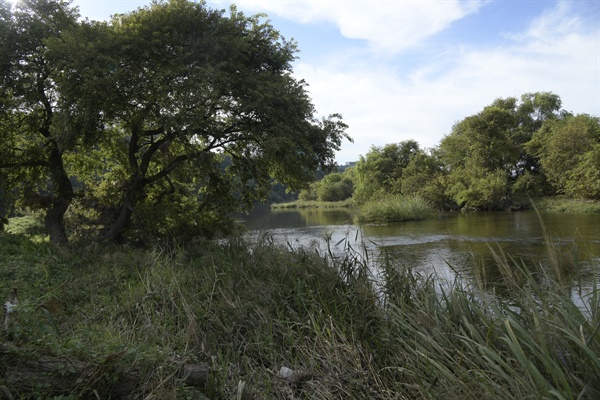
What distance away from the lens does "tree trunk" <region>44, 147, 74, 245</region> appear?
1046 cm

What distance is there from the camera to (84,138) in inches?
352

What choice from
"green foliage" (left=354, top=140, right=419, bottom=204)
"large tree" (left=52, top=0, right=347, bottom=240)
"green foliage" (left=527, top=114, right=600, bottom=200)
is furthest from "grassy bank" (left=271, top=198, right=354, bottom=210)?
"large tree" (left=52, top=0, right=347, bottom=240)

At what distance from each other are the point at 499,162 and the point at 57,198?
120 ft

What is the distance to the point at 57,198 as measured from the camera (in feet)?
35.3

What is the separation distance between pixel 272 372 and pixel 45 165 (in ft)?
33.6

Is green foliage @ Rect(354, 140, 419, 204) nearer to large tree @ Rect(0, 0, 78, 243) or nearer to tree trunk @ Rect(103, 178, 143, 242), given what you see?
tree trunk @ Rect(103, 178, 143, 242)

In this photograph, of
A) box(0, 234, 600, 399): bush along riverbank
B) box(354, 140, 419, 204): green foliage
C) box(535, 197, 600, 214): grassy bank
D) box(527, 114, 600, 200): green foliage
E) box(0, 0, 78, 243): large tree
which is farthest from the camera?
box(354, 140, 419, 204): green foliage

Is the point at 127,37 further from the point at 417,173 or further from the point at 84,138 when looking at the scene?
the point at 417,173

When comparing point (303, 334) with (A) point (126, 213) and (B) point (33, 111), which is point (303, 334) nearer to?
(A) point (126, 213)

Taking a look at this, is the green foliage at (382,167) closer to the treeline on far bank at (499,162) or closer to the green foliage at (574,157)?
the treeline on far bank at (499,162)

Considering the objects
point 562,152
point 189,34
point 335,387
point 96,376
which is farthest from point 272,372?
point 562,152

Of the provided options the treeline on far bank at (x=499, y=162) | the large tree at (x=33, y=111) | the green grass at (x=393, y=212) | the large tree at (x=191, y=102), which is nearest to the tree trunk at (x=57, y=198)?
the large tree at (x=33, y=111)

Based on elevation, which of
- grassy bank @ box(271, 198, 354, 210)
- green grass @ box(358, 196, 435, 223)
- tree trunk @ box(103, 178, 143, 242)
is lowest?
grassy bank @ box(271, 198, 354, 210)

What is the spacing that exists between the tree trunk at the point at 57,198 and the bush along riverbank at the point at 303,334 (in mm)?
4507
